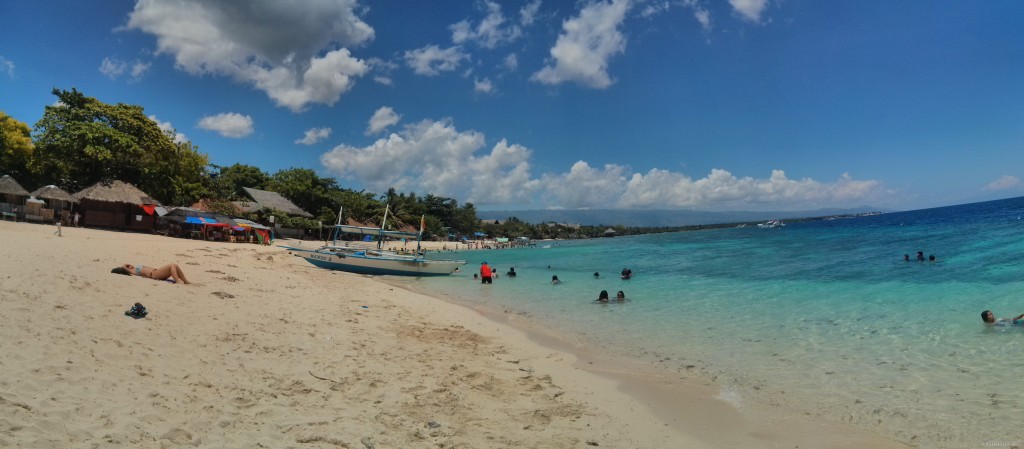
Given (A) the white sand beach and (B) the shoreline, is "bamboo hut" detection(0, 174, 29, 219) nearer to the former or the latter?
(A) the white sand beach

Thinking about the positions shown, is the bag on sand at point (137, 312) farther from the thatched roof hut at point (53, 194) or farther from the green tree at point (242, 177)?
the green tree at point (242, 177)

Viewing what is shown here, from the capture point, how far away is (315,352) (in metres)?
6.87

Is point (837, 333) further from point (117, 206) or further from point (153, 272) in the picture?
point (117, 206)

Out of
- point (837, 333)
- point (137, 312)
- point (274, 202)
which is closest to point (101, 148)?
point (274, 202)

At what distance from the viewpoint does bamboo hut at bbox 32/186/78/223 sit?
24672 mm

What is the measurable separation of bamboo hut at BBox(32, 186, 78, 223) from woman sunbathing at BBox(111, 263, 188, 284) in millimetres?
22270

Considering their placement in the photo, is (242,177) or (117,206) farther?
(242,177)

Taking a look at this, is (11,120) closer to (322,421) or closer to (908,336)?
(322,421)

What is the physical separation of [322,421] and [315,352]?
8.25 ft

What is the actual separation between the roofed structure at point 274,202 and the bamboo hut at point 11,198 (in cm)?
1546

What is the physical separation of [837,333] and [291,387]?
10755mm

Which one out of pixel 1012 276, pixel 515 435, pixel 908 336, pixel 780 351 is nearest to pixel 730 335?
pixel 780 351

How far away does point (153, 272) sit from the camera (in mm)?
9648

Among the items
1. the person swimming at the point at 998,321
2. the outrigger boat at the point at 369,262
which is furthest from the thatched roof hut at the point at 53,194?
the person swimming at the point at 998,321
